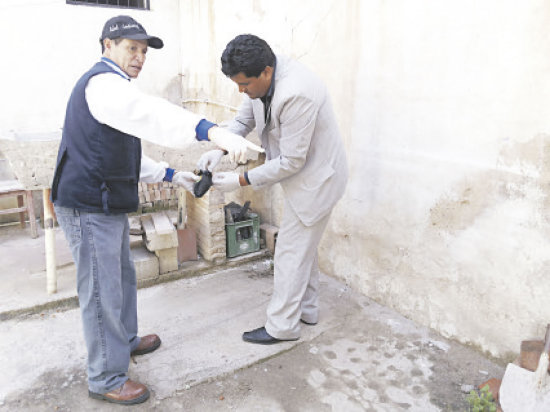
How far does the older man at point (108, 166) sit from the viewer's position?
6.30 feet

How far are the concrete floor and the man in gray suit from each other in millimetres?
265

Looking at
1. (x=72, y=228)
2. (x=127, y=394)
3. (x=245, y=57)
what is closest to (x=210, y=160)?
(x=245, y=57)

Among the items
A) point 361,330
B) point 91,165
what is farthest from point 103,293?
point 361,330

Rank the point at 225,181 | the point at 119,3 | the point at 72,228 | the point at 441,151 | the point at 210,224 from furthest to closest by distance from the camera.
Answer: the point at 119,3
the point at 210,224
the point at 441,151
the point at 225,181
the point at 72,228

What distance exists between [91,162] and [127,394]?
4.29 feet

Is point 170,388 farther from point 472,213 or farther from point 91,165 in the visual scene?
point 472,213

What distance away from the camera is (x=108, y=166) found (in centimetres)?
217

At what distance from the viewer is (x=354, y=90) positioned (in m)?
3.44

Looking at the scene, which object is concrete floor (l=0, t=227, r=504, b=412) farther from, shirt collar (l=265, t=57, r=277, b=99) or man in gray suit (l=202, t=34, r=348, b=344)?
shirt collar (l=265, t=57, r=277, b=99)

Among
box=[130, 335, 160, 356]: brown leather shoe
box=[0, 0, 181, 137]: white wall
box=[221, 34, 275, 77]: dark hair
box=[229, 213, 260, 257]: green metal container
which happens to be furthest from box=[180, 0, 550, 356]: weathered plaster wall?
box=[0, 0, 181, 137]: white wall

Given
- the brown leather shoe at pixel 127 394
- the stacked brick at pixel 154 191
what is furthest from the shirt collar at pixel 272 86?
the stacked brick at pixel 154 191

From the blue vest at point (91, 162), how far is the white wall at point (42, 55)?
3.09 meters

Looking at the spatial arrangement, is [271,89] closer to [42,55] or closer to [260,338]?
[260,338]

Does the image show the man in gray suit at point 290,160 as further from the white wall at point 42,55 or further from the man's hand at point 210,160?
the white wall at point 42,55
